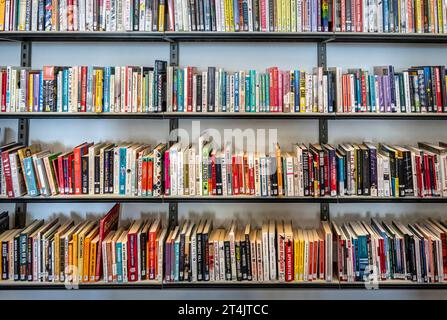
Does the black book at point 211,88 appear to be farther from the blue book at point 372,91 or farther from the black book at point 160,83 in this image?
the blue book at point 372,91

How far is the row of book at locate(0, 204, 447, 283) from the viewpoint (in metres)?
1.85

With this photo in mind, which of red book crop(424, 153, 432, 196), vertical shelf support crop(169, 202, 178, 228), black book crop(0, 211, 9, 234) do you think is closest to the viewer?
red book crop(424, 153, 432, 196)

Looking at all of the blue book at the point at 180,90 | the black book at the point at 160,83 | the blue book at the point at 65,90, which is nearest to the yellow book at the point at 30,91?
the blue book at the point at 65,90

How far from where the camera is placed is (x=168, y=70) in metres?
1.86

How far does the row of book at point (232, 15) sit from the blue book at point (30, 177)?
0.68m

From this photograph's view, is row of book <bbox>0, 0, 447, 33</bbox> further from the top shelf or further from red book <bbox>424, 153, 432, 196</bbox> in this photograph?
red book <bbox>424, 153, 432, 196</bbox>

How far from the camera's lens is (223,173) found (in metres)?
1.88

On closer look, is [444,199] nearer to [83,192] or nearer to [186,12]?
→ [186,12]

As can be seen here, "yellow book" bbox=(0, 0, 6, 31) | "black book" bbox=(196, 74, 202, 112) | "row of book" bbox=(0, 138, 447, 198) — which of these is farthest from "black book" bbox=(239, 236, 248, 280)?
"yellow book" bbox=(0, 0, 6, 31)

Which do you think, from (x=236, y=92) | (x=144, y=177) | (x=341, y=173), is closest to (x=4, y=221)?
(x=144, y=177)

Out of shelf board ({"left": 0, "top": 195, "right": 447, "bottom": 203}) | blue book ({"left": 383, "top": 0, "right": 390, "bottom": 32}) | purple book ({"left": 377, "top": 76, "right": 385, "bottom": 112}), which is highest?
blue book ({"left": 383, "top": 0, "right": 390, "bottom": 32})

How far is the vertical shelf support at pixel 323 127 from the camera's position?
2.08m

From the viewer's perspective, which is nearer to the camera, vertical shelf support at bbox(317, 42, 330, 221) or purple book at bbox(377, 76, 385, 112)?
purple book at bbox(377, 76, 385, 112)

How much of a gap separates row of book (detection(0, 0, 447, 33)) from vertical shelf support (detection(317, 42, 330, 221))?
231mm
